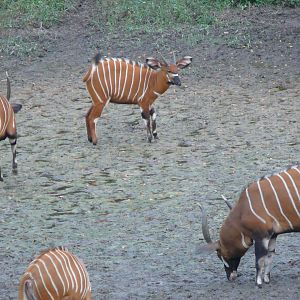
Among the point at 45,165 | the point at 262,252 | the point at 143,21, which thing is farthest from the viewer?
the point at 143,21

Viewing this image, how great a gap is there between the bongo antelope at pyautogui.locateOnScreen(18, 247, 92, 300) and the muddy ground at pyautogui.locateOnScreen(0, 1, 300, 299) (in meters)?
1.09

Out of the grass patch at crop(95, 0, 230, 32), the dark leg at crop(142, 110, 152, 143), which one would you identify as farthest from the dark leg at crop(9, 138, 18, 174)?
the grass patch at crop(95, 0, 230, 32)

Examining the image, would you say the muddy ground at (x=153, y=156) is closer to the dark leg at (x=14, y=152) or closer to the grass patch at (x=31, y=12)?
the dark leg at (x=14, y=152)

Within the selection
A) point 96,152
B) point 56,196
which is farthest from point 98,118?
point 56,196

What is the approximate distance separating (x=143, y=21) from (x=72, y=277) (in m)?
10.8

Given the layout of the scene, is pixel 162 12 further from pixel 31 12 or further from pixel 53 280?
pixel 53 280

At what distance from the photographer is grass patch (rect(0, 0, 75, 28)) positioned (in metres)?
16.5

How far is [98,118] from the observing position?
37.9ft

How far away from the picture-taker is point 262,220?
6.96 m

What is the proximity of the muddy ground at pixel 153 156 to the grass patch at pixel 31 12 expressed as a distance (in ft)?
0.93

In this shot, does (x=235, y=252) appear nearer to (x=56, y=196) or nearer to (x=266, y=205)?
(x=266, y=205)

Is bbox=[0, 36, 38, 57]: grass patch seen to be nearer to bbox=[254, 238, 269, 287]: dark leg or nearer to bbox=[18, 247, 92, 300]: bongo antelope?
bbox=[254, 238, 269, 287]: dark leg

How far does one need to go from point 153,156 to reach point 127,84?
1008 mm

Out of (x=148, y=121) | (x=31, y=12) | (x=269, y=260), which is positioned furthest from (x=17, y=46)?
(x=269, y=260)
